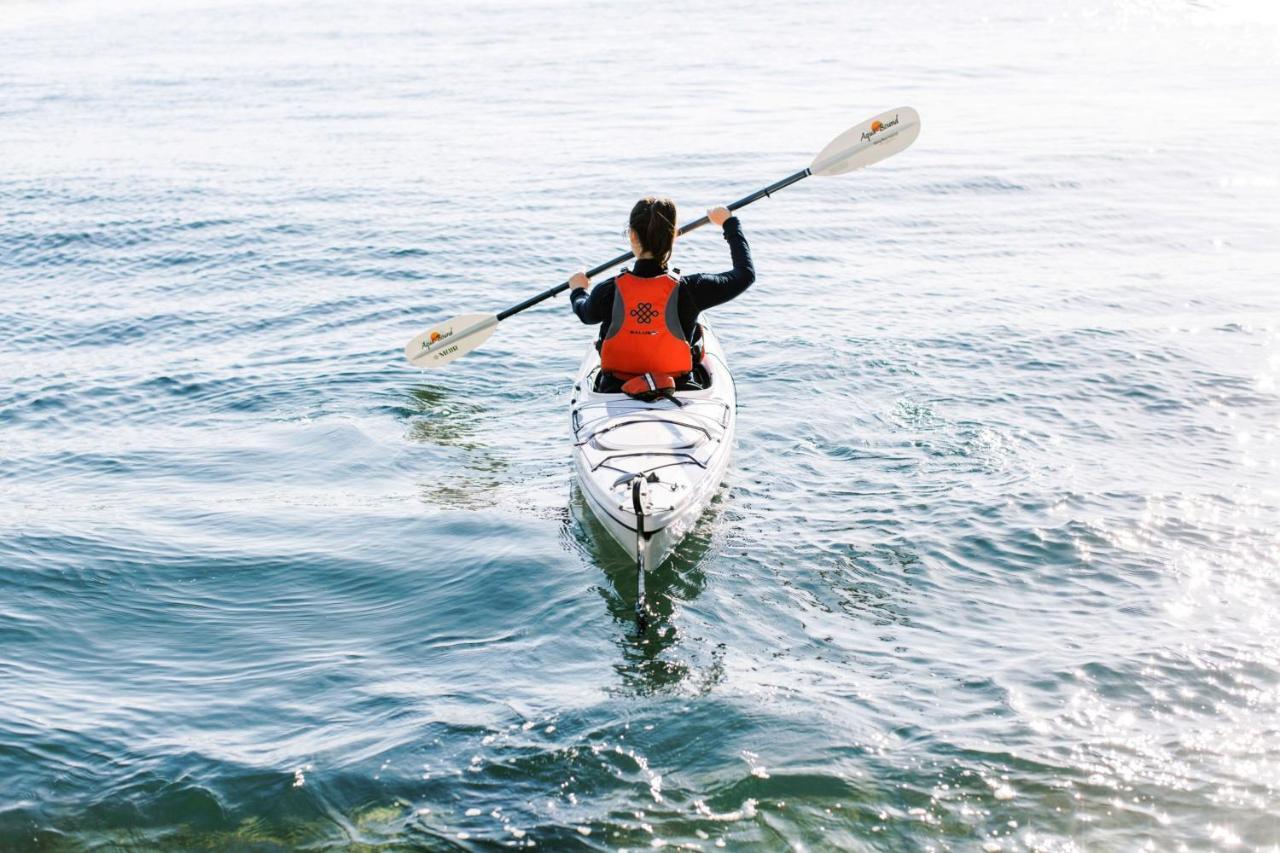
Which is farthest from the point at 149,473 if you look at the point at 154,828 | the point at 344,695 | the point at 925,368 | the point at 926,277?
the point at 926,277

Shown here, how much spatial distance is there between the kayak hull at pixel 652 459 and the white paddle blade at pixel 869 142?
9.99ft

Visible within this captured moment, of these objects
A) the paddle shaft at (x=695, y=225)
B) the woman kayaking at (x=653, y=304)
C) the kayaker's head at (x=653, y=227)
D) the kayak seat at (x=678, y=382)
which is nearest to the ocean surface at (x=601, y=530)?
the kayak seat at (x=678, y=382)

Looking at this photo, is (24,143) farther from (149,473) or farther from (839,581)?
(839,581)

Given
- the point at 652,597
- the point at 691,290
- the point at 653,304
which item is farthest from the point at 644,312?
the point at 652,597

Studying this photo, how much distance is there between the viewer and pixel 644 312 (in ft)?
26.6

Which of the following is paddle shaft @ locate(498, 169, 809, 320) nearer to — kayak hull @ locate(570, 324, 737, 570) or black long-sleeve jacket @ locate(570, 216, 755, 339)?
black long-sleeve jacket @ locate(570, 216, 755, 339)

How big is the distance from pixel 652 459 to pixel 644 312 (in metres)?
1.13

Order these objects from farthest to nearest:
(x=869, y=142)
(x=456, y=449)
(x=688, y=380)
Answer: (x=869, y=142)
(x=456, y=449)
(x=688, y=380)

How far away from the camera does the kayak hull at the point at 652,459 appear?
7090 mm

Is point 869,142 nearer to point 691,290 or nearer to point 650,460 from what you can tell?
point 691,290

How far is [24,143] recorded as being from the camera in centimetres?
2242

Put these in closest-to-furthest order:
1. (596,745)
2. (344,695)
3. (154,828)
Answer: (154,828) < (596,745) < (344,695)

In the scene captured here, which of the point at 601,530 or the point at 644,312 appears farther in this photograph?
the point at 601,530

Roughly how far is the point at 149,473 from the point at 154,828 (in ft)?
16.3
